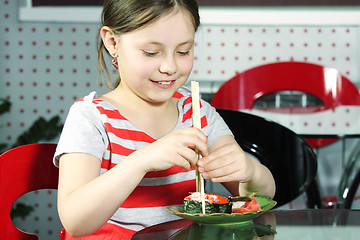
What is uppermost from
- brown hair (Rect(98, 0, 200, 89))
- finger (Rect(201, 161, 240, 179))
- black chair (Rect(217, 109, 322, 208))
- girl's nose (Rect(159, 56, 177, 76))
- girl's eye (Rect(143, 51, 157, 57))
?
brown hair (Rect(98, 0, 200, 89))

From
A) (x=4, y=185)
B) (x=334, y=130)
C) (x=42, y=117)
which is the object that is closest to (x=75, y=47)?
(x=42, y=117)

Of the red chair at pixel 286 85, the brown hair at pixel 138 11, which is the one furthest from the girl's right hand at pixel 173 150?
the red chair at pixel 286 85

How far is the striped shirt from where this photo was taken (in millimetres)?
824

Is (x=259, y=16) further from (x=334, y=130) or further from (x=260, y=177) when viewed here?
(x=260, y=177)

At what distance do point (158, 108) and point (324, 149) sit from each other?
1726 millimetres

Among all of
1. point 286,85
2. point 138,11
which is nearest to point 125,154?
point 138,11

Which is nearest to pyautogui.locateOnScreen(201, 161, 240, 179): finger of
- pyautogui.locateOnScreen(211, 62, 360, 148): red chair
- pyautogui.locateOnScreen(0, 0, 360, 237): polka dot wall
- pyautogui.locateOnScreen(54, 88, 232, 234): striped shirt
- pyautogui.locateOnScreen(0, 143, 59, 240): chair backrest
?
pyautogui.locateOnScreen(54, 88, 232, 234): striped shirt

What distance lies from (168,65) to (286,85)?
1289mm

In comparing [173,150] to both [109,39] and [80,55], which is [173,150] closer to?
[109,39]

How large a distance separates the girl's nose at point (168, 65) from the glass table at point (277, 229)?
0.89 ft

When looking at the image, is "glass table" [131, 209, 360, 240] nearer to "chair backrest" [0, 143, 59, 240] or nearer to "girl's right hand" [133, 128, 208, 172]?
"girl's right hand" [133, 128, 208, 172]

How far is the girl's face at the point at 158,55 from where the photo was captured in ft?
2.64

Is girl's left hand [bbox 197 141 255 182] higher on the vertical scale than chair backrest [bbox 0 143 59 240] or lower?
higher

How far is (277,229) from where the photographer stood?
604 mm
